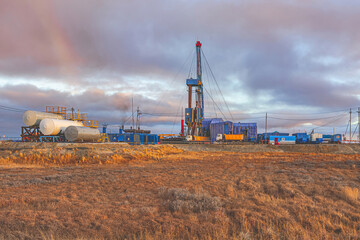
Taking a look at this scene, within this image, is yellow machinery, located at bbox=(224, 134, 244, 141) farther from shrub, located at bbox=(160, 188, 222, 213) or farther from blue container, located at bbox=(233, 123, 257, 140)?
shrub, located at bbox=(160, 188, 222, 213)

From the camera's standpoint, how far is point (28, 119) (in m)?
36.7

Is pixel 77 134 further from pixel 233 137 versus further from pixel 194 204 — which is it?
pixel 233 137

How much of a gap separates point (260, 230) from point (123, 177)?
9435 mm

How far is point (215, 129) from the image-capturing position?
6050 cm

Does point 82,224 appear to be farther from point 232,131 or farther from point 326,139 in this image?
point 326,139

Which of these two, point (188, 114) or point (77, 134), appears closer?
point (77, 134)

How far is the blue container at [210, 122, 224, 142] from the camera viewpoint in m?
59.5

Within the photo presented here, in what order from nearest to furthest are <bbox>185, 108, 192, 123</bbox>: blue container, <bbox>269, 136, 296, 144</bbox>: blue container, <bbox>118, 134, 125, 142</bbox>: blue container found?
<bbox>118, 134, 125, 142</bbox>: blue container
<bbox>269, 136, 296, 144</bbox>: blue container
<bbox>185, 108, 192, 123</bbox>: blue container

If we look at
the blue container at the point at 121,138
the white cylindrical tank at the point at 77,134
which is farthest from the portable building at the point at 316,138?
the white cylindrical tank at the point at 77,134

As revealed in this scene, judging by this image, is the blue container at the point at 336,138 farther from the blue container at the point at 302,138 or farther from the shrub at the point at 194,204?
the shrub at the point at 194,204

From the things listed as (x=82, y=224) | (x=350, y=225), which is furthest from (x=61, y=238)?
(x=350, y=225)

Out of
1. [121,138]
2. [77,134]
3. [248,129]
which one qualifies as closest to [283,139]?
[248,129]

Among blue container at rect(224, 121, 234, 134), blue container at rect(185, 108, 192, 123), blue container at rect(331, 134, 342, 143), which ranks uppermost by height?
blue container at rect(185, 108, 192, 123)

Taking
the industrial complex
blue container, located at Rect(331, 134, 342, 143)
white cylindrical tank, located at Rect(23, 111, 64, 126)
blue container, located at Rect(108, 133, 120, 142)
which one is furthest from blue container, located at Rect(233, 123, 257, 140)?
white cylindrical tank, located at Rect(23, 111, 64, 126)
